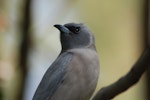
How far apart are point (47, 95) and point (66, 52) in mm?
414

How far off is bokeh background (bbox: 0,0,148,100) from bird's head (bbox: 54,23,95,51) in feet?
0.86

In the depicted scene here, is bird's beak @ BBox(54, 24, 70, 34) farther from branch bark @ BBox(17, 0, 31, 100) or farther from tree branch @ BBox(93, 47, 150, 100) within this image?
tree branch @ BBox(93, 47, 150, 100)

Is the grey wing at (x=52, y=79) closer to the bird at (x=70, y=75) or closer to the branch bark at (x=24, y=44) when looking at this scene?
the bird at (x=70, y=75)

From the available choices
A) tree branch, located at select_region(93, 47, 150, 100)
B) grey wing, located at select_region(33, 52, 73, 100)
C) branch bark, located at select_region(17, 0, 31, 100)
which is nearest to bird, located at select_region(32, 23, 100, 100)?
grey wing, located at select_region(33, 52, 73, 100)

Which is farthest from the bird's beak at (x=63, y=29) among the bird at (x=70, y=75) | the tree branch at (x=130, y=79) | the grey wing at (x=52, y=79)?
the tree branch at (x=130, y=79)

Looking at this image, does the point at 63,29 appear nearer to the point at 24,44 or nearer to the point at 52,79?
the point at 24,44

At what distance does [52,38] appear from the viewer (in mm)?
4844

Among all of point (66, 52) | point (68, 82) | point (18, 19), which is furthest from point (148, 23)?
point (18, 19)

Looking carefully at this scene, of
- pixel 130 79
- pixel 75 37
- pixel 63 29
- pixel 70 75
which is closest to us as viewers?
pixel 130 79

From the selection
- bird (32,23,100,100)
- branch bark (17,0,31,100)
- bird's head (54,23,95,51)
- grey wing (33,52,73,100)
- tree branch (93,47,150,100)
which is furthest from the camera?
bird's head (54,23,95,51)

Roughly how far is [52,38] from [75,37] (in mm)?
1162

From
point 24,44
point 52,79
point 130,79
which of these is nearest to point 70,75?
point 52,79

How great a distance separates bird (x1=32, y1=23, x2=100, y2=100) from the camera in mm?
3162

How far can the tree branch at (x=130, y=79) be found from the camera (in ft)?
5.97
